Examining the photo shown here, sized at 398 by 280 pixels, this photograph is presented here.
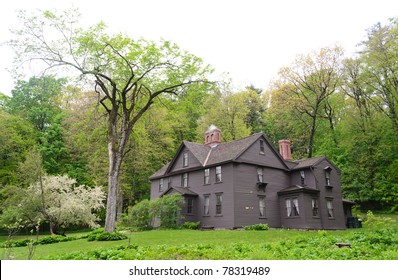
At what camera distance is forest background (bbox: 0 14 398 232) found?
31750mm

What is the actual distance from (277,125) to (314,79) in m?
9.36

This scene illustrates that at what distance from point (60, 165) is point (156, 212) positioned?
20.1 meters

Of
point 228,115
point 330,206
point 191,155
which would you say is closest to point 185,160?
point 191,155

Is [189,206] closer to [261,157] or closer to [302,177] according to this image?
[261,157]

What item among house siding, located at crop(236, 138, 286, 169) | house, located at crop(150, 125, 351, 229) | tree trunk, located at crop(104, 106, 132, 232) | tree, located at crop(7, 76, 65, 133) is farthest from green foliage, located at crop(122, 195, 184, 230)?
tree, located at crop(7, 76, 65, 133)

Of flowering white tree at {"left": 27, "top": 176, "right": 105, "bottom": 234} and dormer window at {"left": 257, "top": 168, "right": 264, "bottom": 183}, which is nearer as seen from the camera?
flowering white tree at {"left": 27, "top": 176, "right": 105, "bottom": 234}

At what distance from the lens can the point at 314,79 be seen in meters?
37.8

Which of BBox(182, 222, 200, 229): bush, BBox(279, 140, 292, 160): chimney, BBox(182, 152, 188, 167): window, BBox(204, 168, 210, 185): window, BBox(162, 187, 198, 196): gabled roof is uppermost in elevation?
BBox(279, 140, 292, 160): chimney

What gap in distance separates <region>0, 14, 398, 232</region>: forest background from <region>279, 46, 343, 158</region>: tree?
0.11m

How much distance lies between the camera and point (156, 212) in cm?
2514

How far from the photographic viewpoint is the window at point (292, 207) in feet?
85.0

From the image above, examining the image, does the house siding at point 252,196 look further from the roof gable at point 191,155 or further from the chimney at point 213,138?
the chimney at point 213,138

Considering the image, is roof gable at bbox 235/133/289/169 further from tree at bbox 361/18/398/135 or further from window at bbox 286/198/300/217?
tree at bbox 361/18/398/135

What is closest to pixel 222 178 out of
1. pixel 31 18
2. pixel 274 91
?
pixel 31 18
